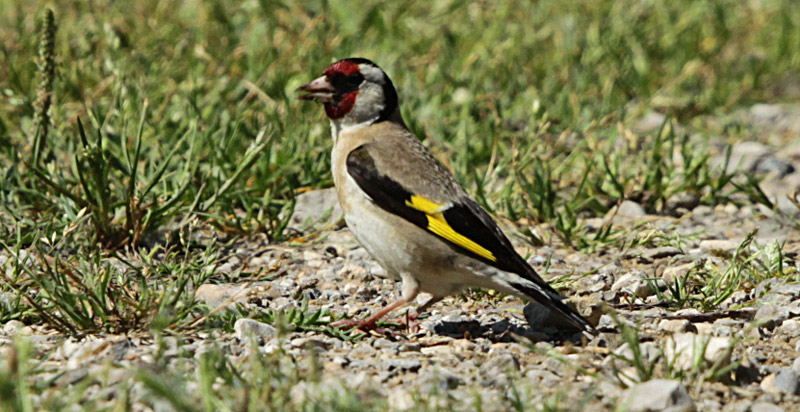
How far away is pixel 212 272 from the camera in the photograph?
485 cm

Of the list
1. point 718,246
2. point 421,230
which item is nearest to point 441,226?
point 421,230

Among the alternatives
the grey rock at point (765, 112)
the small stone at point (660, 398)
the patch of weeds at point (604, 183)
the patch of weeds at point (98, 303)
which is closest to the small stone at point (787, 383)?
the small stone at point (660, 398)

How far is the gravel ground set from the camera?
3.59 metres

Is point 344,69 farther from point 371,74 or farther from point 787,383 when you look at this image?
point 787,383

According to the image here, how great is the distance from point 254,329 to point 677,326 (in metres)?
1.81

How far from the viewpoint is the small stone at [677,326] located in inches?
172

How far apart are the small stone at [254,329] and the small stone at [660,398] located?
1.47 m

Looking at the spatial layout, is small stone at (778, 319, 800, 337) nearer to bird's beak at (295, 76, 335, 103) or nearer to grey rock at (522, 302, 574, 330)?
grey rock at (522, 302, 574, 330)

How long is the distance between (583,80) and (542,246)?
2.44 meters

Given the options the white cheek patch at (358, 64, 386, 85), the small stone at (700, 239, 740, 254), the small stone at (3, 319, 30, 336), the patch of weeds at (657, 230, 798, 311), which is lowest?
the small stone at (700, 239, 740, 254)

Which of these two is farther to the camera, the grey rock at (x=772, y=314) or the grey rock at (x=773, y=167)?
the grey rock at (x=773, y=167)

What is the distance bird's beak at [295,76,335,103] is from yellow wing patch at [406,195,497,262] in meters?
0.93

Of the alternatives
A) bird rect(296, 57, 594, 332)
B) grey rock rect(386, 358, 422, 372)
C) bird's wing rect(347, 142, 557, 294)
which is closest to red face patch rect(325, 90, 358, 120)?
bird rect(296, 57, 594, 332)

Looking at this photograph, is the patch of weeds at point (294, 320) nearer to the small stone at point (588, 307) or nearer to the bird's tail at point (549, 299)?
the bird's tail at point (549, 299)
